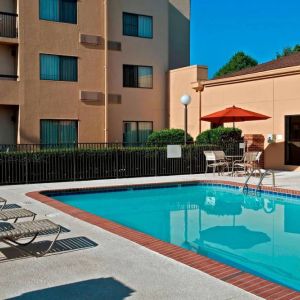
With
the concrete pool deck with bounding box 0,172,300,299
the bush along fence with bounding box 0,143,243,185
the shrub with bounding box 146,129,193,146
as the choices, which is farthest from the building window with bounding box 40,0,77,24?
the concrete pool deck with bounding box 0,172,300,299

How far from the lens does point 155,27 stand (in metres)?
23.8

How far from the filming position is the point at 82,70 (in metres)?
21.6

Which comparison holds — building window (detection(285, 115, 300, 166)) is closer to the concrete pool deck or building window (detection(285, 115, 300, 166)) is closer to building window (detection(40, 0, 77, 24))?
building window (detection(40, 0, 77, 24))

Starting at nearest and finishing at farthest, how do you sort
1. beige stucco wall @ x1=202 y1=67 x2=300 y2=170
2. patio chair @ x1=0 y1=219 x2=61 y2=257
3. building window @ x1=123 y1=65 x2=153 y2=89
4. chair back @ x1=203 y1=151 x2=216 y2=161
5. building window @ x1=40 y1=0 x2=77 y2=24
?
patio chair @ x1=0 y1=219 x2=61 y2=257, chair back @ x1=203 y1=151 x2=216 y2=161, beige stucco wall @ x1=202 y1=67 x2=300 y2=170, building window @ x1=40 y1=0 x2=77 y2=24, building window @ x1=123 y1=65 x2=153 y2=89

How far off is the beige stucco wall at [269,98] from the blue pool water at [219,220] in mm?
5009

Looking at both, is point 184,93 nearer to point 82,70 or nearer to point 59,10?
point 82,70

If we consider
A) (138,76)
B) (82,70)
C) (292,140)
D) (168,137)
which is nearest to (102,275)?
(292,140)

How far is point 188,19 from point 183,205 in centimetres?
1702

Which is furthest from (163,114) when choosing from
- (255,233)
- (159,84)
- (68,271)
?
(68,271)

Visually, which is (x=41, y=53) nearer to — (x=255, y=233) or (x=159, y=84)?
(x=159, y=84)

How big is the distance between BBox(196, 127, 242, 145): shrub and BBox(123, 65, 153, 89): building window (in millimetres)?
5694

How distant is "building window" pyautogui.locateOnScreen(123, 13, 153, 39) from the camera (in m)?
23.0

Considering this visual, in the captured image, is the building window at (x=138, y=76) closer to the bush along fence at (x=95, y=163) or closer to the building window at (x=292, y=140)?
the bush along fence at (x=95, y=163)

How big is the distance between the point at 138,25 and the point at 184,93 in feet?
13.8
